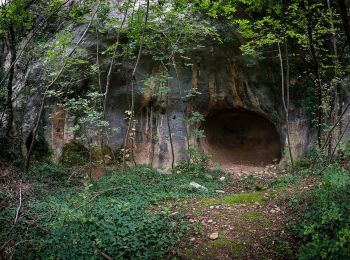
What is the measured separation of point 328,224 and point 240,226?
1632mm

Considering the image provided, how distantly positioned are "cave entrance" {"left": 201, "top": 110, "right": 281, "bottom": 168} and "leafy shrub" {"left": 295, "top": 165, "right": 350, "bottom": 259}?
7775 mm

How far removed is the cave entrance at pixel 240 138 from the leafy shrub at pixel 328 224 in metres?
7.77

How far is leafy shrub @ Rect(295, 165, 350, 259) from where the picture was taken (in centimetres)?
424

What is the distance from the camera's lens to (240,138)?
14.7 m

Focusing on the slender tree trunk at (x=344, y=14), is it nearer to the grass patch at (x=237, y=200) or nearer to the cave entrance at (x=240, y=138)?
the grass patch at (x=237, y=200)

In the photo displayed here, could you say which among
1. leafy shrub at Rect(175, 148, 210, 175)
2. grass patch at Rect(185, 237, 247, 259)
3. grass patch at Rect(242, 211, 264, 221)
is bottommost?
grass patch at Rect(185, 237, 247, 259)

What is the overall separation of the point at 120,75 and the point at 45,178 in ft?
15.9

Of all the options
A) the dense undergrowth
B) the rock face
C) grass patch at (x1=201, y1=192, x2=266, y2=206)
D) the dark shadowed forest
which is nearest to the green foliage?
the dark shadowed forest

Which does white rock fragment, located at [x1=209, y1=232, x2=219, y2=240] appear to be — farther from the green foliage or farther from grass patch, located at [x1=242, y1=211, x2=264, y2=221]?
the green foliage

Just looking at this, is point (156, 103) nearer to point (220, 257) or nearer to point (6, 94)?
point (6, 94)

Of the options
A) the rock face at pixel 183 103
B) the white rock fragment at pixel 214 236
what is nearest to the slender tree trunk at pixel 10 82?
the rock face at pixel 183 103

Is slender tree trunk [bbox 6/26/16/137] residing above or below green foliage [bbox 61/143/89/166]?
above

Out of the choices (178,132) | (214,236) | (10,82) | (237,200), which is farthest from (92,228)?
(178,132)

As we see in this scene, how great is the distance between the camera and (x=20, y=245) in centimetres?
539
